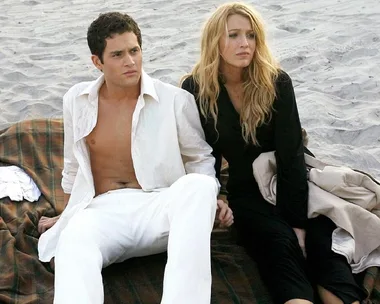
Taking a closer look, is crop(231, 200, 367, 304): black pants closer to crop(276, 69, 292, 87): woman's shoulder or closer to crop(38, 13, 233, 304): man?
crop(38, 13, 233, 304): man

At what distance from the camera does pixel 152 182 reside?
11.9 feet

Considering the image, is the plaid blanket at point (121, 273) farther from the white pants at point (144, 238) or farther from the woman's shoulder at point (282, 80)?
the woman's shoulder at point (282, 80)

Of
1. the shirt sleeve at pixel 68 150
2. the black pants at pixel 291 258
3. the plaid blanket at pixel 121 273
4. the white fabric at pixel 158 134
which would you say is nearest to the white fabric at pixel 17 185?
the plaid blanket at pixel 121 273

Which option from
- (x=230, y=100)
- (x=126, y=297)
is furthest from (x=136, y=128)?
(x=126, y=297)

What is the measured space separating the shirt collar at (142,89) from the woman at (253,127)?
23 cm

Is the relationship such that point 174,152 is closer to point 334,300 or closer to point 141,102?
point 141,102

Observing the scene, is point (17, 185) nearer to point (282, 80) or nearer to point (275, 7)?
point (282, 80)

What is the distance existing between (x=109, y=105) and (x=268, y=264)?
3.70 feet

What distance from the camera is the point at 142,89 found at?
362 cm

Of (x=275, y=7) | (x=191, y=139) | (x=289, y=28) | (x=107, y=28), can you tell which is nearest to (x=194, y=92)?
(x=191, y=139)

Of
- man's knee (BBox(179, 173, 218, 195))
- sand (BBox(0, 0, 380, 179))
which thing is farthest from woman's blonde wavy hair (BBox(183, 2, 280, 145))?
sand (BBox(0, 0, 380, 179))

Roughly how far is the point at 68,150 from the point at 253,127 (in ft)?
3.10

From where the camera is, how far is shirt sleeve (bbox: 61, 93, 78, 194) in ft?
12.3

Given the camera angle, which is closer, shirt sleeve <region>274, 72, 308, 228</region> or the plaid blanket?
the plaid blanket
